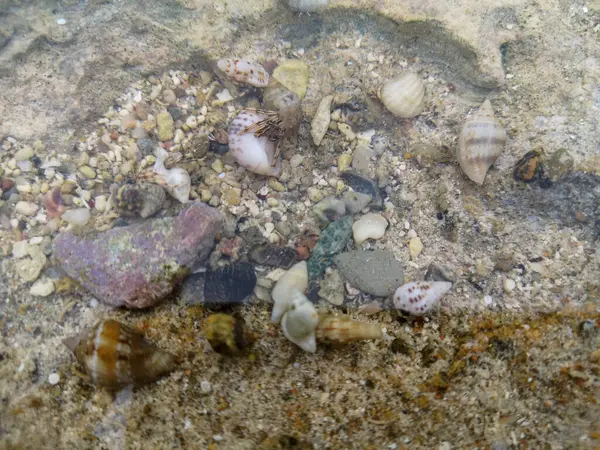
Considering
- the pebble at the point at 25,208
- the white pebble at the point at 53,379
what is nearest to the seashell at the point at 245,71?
the pebble at the point at 25,208

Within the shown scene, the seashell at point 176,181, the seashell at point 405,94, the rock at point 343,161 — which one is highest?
the seashell at point 405,94

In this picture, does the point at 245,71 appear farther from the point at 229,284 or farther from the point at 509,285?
the point at 509,285

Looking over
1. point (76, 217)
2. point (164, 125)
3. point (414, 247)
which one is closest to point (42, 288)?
point (76, 217)

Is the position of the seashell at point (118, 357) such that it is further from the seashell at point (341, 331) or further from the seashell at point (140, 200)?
the seashell at point (341, 331)

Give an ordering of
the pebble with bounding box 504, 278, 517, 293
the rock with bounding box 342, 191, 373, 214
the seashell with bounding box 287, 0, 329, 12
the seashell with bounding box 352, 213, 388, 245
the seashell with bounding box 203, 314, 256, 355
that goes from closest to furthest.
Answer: the seashell with bounding box 203, 314, 256, 355 < the pebble with bounding box 504, 278, 517, 293 < the seashell with bounding box 352, 213, 388, 245 < the rock with bounding box 342, 191, 373, 214 < the seashell with bounding box 287, 0, 329, 12

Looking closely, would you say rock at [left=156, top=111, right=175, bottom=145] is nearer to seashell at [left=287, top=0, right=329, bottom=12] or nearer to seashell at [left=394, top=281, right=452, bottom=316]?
seashell at [left=287, top=0, right=329, bottom=12]

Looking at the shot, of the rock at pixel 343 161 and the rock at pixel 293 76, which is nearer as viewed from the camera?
the rock at pixel 343 161

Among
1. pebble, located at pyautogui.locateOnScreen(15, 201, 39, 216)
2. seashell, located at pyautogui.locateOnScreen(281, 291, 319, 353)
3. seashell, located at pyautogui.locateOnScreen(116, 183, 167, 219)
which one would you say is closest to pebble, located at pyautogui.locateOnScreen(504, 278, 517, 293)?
seashell, located at pyautogui.locateOnScreen(281, 291, 319, 353)
